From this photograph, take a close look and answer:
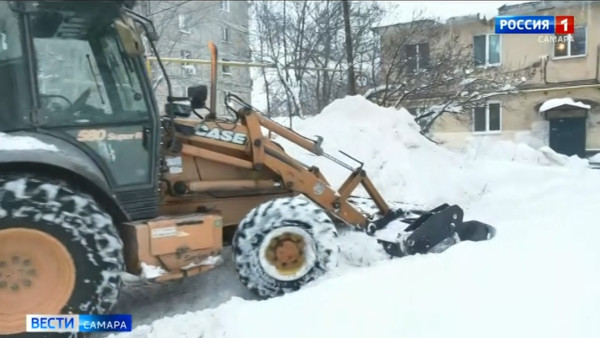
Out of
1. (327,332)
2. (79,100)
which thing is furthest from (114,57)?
(327,332)

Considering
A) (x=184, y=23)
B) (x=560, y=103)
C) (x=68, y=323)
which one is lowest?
(x=68, y=323)

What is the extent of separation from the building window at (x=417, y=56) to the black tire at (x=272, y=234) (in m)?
9.12

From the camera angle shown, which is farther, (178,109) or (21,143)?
(178,109)

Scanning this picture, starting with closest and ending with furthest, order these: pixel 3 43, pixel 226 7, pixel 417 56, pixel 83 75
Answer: pixel 3 43 < pixel 83 75 < pixel 417 56 < pixel 226 7

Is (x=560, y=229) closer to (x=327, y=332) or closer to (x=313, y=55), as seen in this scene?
(x=327, y=332)

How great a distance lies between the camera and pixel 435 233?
5.52m

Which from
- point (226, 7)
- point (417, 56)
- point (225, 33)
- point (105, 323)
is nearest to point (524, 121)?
point (417, 56)

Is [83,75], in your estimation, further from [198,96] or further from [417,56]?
[417,56]

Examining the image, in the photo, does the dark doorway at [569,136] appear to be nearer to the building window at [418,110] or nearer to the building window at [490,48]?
the building window at [490,48]

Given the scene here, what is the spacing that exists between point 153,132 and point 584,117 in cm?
1876

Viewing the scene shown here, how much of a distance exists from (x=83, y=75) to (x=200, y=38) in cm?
1645

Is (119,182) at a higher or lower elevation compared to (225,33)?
lower

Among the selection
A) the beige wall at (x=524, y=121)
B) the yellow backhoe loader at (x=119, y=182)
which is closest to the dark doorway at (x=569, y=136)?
the beige wall at (x=524, y=121)

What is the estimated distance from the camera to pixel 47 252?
145 inches
